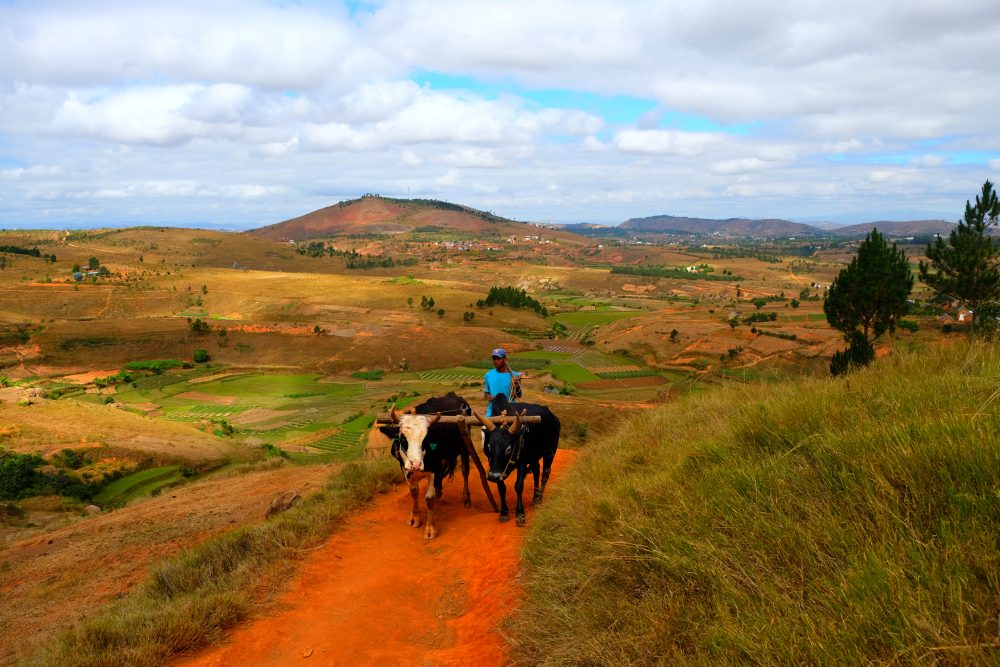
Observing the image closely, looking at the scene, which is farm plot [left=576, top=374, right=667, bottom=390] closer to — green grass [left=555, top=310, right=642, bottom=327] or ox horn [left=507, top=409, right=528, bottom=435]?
green grass [left=555, top=310, right=642, bottom=327]

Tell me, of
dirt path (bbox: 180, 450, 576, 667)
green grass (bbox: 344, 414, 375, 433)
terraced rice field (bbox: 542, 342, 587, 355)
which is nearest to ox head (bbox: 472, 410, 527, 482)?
dirt path (bbox: 180, 450, 576, 667)

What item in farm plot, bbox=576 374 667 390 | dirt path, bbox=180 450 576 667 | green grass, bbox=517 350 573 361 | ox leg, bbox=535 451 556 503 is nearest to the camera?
dirt path, bbox=180 450 576 667

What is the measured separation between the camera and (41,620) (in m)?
8.33

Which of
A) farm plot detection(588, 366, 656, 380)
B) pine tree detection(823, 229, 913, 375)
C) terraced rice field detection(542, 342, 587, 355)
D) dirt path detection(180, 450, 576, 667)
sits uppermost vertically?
pine tree detection(823, 229, 913, 375)

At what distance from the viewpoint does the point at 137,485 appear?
970 inches

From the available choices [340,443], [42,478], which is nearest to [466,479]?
[42,478]

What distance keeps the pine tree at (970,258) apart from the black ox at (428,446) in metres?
34.9

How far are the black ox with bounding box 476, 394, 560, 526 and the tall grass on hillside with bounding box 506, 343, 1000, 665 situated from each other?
1.95 m

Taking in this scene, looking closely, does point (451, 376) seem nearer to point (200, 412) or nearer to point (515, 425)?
point (200, 412)

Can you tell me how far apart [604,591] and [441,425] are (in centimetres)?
512

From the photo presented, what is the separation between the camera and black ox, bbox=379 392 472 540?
8.70 meters

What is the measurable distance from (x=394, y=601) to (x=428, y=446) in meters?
2.60

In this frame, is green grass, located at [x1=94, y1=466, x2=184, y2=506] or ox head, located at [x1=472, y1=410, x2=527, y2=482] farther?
green grass, located at [x1=94, y1=466, x2=184, y2=506]

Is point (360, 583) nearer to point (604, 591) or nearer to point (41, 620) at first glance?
point (604, 591)
